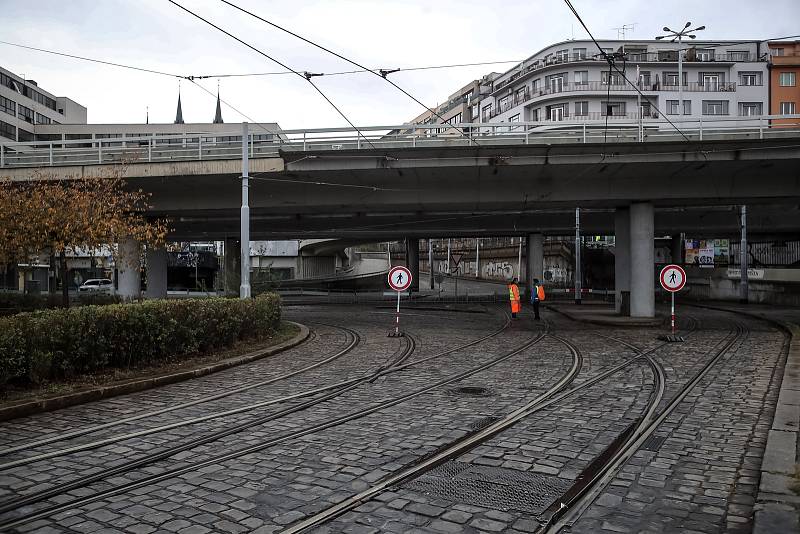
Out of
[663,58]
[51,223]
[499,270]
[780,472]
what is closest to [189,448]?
[780,472]

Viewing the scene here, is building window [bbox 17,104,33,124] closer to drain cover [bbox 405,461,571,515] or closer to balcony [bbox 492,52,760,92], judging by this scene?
balcony [bbox 492,52,760,92]

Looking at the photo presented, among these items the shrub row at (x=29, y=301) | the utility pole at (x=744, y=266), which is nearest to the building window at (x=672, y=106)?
the utility pole at (x=744, y=266)

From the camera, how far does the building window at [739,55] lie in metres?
63.2

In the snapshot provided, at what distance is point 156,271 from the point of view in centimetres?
3138

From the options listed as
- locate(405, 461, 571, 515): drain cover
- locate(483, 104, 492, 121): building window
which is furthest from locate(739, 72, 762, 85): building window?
locate(405, 461, 571, 515): drain cover

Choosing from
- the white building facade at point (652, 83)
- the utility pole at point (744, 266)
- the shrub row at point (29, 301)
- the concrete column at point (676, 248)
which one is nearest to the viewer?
the shrub row at point (29, 301)

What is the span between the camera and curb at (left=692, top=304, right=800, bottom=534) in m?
4.24

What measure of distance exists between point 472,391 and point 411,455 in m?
3.53

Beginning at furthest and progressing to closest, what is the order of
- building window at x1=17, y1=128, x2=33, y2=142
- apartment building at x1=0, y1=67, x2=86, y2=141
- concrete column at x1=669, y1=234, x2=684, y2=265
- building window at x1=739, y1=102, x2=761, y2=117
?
1. building window at x1=17, y1=128, x2=33, y2=142
2. apartment building at x1=0, y1=67, x2=86, y2=141
3. building window at x1=739, y1=102, x2=761, y2=117
4. concrete column at x1=669, y1=234, x2=684, y2=265

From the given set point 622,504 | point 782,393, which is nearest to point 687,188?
point 782,393

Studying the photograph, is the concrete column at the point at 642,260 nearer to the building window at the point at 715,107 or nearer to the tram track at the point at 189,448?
the tram track at the point at 189,448

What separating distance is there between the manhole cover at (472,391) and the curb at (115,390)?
4.69m

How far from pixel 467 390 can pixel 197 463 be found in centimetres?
476

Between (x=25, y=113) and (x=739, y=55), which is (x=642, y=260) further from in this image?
(x=25, y=113)
